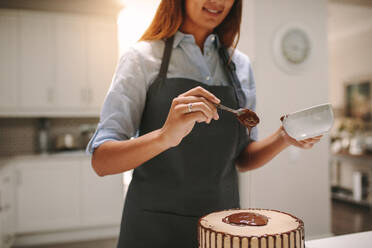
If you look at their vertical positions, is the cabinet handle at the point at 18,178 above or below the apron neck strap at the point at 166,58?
below

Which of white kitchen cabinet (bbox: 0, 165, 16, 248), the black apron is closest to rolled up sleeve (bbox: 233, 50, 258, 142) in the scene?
the black apron

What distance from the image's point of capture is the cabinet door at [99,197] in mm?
3502

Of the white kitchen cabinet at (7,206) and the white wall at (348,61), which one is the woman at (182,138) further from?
the white wall at (348,61)

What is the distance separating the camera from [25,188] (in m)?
3.33

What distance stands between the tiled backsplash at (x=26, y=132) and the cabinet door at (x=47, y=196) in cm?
61

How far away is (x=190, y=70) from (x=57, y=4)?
3.18 metres

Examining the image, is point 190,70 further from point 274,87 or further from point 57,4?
point 57,4

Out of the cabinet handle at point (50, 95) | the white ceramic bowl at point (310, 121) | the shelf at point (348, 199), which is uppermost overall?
the cabinet handle at point (50, 95)

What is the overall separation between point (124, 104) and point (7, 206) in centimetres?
269

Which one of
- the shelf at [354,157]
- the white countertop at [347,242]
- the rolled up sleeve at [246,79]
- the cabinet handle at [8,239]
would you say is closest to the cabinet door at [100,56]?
the cabinet handle at [8,239]

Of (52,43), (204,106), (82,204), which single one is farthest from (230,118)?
(52,43)

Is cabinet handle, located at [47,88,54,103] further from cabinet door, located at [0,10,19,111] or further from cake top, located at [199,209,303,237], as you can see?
cake top, located at [199,209,303,237]

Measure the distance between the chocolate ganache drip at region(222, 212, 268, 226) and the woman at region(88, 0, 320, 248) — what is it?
25cm

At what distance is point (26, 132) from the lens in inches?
153
